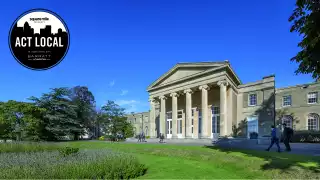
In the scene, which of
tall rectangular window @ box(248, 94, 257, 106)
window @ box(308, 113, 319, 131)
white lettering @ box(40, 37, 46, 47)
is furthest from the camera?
tall rectangular window @ box(248, 94, 257, 106)

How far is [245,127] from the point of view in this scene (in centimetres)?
3556

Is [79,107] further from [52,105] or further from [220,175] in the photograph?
[220,175]

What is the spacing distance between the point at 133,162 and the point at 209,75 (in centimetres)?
2507

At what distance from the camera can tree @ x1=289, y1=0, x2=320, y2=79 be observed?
9.80m

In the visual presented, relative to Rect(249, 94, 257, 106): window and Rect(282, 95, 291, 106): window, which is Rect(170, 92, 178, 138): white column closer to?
Rect(249, 94, 257, 106): window

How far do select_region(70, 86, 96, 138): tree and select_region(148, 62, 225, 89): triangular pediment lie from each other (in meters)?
17.9

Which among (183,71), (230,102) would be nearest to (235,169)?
(230,102)

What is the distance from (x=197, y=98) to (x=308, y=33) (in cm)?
3064

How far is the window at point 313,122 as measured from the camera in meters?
34.2

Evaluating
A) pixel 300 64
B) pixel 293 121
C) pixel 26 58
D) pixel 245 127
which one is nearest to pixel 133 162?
pixel 26 58

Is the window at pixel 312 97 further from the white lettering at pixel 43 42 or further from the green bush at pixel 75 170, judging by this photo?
the white lettering at pixel 43 42

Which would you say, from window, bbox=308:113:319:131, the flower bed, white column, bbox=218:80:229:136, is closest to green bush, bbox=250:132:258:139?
white column, bbox=218:80:229:136

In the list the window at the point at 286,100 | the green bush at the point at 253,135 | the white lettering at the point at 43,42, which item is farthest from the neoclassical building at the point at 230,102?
the white lettering at the point at 43,42

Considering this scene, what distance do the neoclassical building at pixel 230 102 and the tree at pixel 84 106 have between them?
20.5 m
